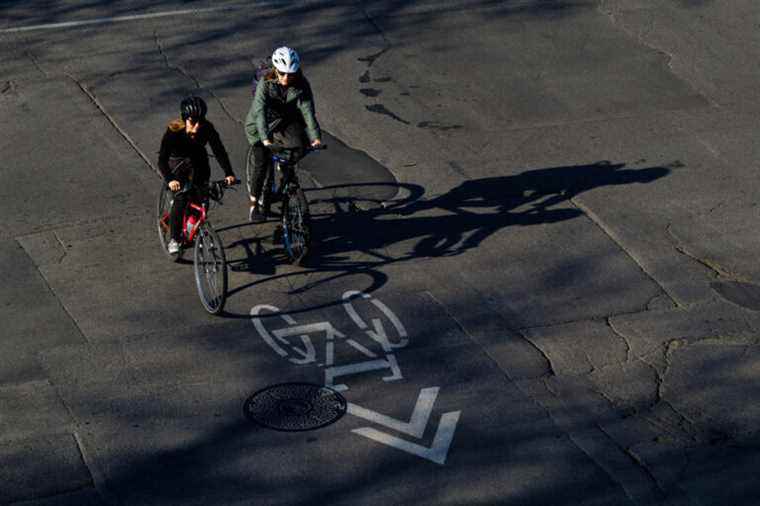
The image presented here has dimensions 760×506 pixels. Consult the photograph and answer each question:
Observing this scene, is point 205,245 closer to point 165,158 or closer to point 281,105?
point 165,158

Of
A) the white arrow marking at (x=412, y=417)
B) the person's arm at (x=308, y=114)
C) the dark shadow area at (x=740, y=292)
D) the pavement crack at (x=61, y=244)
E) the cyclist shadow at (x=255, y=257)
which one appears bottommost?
the dark shadow area at (x=740, y=292)

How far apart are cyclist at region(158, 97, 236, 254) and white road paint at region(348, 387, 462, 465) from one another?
2.72 m

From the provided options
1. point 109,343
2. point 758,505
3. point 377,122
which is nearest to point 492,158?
point 377,122

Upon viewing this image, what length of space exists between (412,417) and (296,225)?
2.89 metres

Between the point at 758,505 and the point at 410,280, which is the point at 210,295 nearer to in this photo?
the point at 410,280

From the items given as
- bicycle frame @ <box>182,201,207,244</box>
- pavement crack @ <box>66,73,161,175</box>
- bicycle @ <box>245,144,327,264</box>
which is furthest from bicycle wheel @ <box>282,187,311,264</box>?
pavement crack @ <box>66,73,161,175</box>

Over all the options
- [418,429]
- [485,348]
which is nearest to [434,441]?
[418,429]

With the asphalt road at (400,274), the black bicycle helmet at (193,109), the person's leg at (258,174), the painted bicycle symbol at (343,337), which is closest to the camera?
the asphalt road at (400,274)

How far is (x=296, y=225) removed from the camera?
1221 centimetres

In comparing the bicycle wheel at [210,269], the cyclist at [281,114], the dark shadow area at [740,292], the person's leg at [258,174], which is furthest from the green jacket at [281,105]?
the dark shadow area at [740,292]

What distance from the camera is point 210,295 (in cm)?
1157

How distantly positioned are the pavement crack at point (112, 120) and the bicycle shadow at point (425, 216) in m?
2.05

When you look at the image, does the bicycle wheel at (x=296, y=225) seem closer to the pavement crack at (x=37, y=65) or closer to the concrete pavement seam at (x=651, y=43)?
the pavement crack at (x=37, y=65)

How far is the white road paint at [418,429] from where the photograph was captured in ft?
31.5
